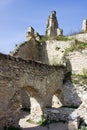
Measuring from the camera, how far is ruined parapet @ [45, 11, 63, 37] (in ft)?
88.8

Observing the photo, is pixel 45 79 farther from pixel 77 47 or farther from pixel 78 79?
pixel 77 47

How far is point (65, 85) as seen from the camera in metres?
18.6

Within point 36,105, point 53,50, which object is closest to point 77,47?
point 53,50

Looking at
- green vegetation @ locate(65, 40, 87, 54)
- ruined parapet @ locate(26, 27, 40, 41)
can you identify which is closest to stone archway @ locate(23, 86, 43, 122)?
green vegetation @ locate(65, 40, 87, 54)

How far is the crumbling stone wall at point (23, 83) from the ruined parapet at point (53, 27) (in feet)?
28.8

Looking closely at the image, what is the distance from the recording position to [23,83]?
49.0 ft

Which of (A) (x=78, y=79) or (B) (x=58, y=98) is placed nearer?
(A) (x=78, y=79)

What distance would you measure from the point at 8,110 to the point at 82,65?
758cm

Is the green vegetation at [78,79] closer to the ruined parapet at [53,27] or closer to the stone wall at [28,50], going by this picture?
the stone wall at [28,50]

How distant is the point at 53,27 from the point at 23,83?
14.0 m

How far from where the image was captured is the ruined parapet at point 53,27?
27.1 meters

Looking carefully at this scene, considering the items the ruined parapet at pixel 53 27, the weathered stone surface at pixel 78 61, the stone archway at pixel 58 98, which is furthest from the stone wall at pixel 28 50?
the ruined parapet at pixel 53 27

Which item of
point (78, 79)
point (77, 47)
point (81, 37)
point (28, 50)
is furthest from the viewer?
point (81, 37)

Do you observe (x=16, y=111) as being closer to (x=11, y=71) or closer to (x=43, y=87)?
(x=11, y=71)
